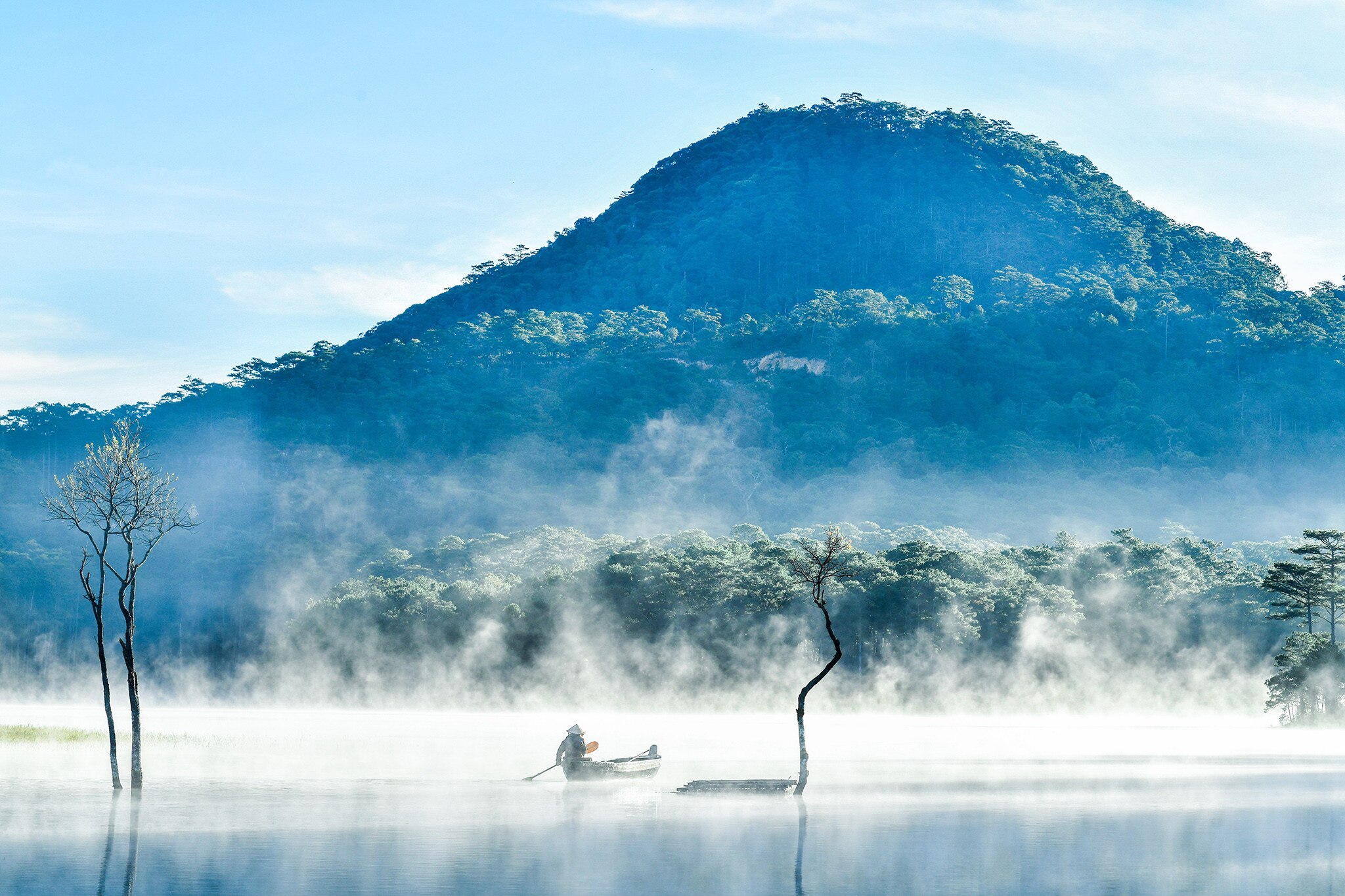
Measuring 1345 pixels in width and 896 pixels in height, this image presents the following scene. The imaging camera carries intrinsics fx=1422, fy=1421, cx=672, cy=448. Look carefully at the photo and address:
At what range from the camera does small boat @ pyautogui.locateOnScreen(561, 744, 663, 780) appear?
32406 mm

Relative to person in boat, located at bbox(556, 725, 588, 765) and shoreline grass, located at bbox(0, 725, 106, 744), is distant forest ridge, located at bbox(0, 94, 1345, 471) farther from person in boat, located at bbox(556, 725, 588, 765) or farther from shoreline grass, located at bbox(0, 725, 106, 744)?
person in boat, located at bbox(556, 725, 588, 765)

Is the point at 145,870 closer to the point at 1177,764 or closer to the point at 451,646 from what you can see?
the point at 1177,764

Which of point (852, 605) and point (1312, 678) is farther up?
point (852, 605)

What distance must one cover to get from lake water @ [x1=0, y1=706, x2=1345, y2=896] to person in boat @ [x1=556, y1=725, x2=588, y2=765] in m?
0.72

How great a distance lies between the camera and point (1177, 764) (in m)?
40.0

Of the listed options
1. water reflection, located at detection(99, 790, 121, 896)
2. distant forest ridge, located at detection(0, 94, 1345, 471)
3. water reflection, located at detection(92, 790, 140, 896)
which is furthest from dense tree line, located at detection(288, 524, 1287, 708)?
distant forest ridge, located at detection(0, 94, 1345, 471)

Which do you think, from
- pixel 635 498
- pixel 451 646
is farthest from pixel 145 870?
pixel 635 498

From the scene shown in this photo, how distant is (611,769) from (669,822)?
7924 millimetres

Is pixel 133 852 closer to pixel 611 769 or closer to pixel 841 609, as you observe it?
pixel 611 769

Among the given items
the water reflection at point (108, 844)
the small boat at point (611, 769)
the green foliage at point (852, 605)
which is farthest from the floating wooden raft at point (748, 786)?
the green foliage at point (852, 605)

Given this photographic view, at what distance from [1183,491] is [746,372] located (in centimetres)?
5753

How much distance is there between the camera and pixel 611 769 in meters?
32.6

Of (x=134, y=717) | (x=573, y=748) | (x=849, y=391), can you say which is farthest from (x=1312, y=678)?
(x=849, y=391)

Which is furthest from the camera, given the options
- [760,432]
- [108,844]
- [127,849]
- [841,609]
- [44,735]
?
[760,432]
